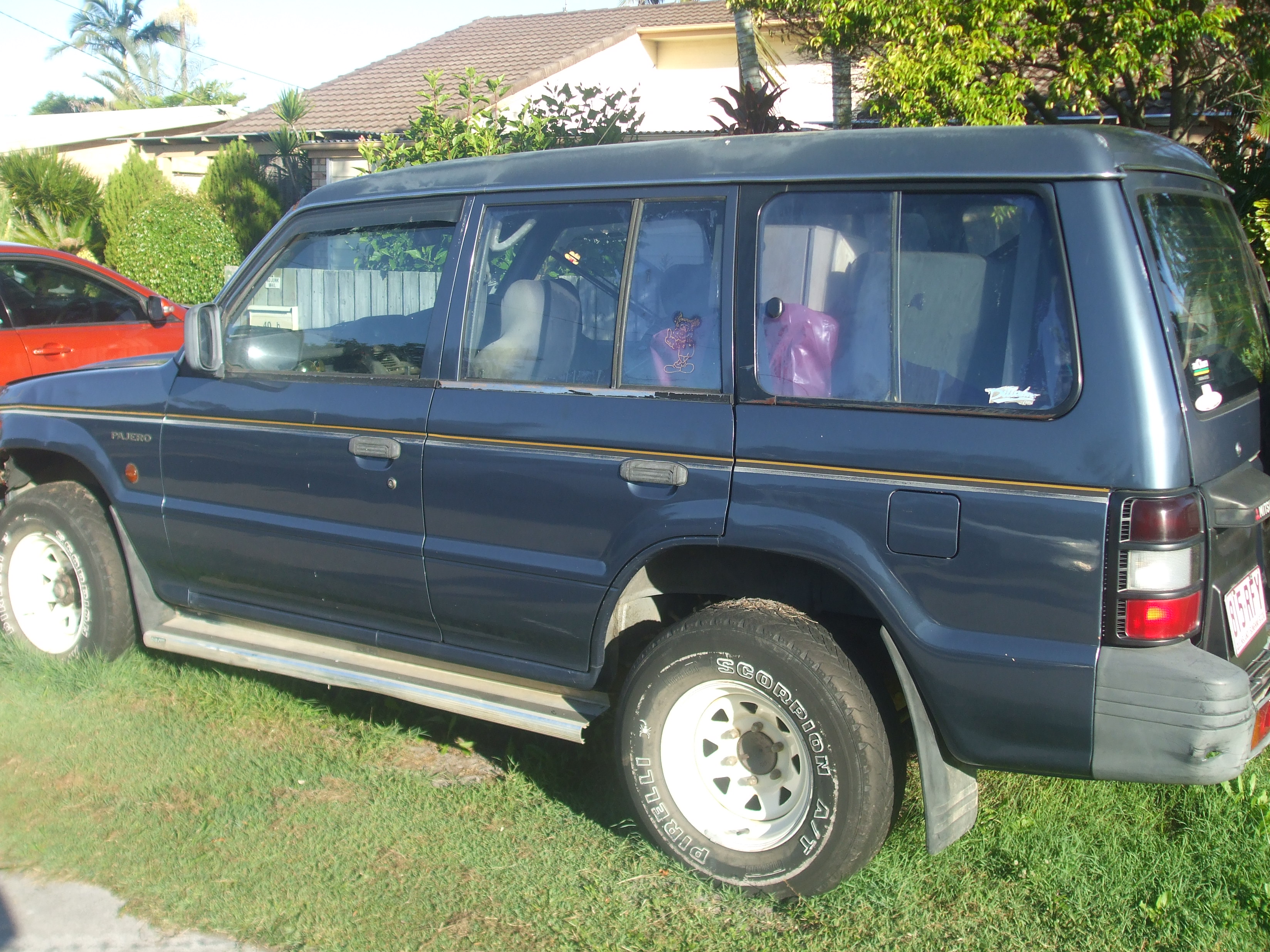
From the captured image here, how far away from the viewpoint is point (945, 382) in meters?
2.92

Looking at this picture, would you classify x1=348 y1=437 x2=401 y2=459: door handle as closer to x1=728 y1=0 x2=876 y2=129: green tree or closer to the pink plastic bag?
the pink plastic bag

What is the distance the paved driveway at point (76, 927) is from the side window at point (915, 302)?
2.27m

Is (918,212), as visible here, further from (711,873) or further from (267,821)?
(267,821)

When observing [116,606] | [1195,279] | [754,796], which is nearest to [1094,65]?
[1195,279]

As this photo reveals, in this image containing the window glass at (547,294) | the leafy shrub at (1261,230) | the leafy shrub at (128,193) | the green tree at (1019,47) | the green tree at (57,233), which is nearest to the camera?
the window glass at (547,294)

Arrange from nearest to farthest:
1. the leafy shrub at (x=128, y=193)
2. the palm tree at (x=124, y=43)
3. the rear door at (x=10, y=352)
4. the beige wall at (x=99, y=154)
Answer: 1. the rear door at (x=10, y=352)
2. the leafy shrub at (x=128, y=193)
3. the beige wall at (x=99, y=154)
4. the palm tree at (x=124, y=43)

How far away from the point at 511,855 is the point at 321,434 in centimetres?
157

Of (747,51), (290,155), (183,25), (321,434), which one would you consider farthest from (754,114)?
(183,25)

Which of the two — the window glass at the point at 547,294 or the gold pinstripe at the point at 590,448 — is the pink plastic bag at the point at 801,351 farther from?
the window glass at the point at 547,294

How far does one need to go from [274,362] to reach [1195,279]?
3.13 meters

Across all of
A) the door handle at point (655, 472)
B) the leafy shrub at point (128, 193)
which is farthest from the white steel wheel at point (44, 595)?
the leafy shrub at point (128, 193)

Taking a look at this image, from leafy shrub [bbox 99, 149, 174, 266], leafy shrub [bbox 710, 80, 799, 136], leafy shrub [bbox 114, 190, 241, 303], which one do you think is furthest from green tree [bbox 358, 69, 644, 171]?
leafy shrub [bbox 99, 149, 174, 266]

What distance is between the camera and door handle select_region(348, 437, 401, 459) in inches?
148

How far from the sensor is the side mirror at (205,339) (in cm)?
423
